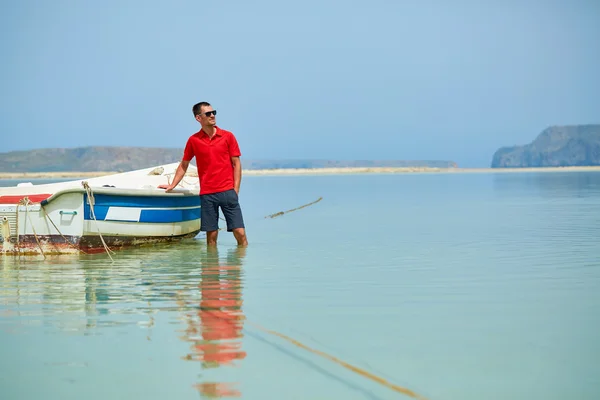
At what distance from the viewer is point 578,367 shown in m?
4.69

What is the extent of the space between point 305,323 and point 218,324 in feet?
2.20

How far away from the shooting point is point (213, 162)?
9.84 meters

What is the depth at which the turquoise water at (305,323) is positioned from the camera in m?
4.46

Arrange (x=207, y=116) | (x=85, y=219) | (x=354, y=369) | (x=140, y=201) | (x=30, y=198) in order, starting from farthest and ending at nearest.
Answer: (x=30, y=198) → (x=140, y=201) → (x=85, y=219) → (x=207, y=116) → (x=354, y=369)

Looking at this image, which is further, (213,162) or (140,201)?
(140,201)

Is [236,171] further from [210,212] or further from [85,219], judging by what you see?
[85,219]

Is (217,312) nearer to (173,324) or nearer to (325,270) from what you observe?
(173,324)

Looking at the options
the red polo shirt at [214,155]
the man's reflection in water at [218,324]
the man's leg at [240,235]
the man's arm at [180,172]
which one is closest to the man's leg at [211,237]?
the man's leg at [240,235]

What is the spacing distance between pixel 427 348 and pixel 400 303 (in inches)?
65.0

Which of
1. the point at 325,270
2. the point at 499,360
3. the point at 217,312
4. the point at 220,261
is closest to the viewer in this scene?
the point at 499,360

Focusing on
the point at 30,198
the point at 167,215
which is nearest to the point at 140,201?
the point at 167,215

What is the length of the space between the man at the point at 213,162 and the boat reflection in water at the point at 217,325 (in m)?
0.99

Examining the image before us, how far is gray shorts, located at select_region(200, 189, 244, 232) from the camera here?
32.7ft

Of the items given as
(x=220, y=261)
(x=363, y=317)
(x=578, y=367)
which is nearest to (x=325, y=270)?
(x=220, y=261)
